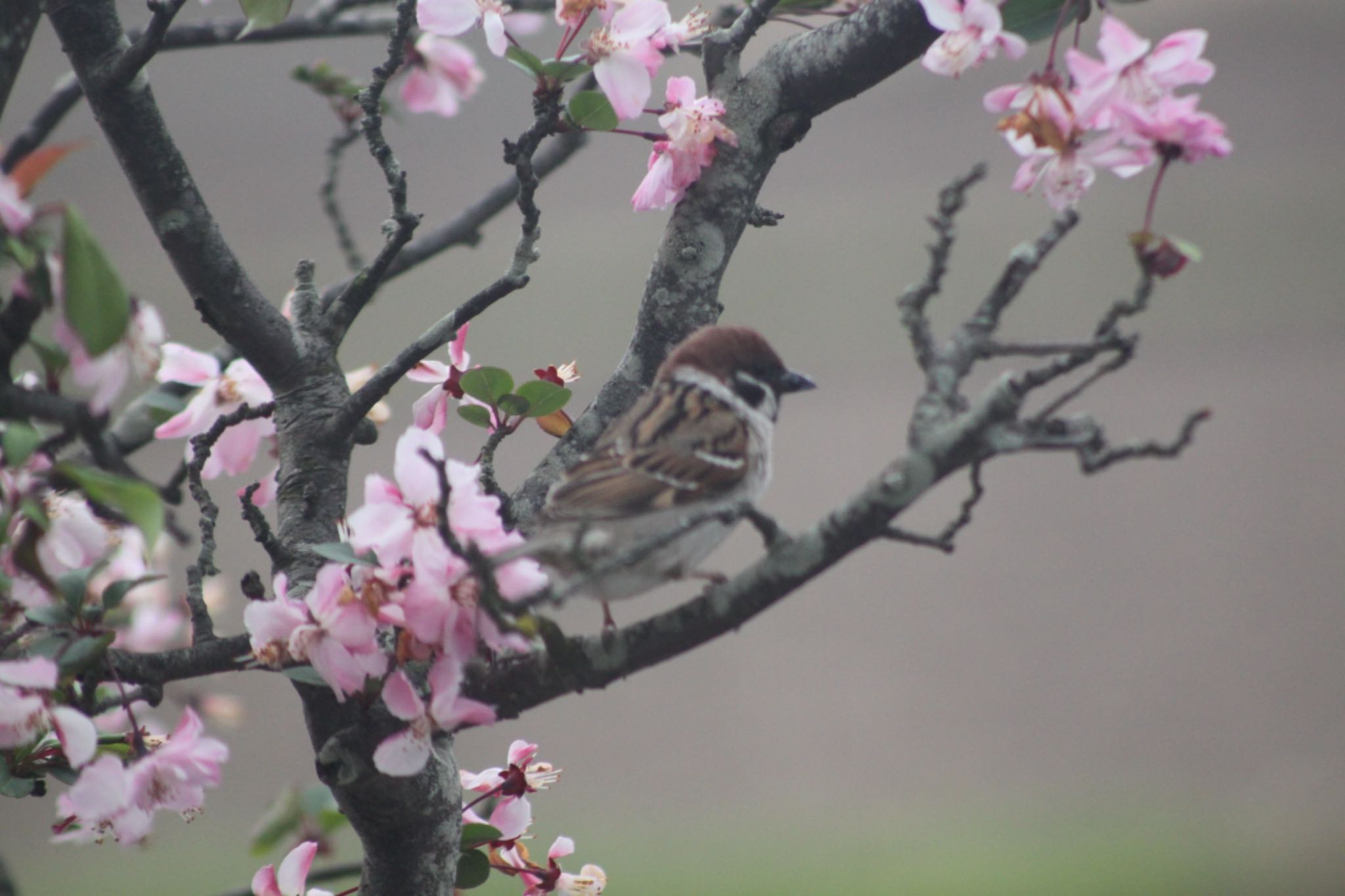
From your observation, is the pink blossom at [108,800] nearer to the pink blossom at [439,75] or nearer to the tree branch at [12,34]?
the tree branch at [12,34]

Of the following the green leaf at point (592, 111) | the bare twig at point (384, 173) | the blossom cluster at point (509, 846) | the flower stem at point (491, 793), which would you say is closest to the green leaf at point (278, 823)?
the blossom cluster at point (509, 846)

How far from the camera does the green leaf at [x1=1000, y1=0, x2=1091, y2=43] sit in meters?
1.54

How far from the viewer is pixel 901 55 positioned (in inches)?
67.7

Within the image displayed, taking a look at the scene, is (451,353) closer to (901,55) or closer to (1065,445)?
(901,55)

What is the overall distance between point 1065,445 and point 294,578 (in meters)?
0.92

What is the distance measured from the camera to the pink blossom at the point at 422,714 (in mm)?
1191

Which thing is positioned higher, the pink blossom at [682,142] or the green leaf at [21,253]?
the pink blossom at [682,142]

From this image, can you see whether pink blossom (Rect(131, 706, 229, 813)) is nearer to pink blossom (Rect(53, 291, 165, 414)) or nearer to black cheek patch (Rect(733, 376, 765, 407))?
pink blossom (Rect(53, 291, 165, 414))

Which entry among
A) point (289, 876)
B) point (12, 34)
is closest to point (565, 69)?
point (12, 34)

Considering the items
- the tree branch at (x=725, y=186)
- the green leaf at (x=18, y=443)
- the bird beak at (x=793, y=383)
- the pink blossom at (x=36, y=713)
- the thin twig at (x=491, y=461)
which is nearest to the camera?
the green leaf at (x=18, y=443)

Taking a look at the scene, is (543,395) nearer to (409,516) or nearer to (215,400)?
(409,516)

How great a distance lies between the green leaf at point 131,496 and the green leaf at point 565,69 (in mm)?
822

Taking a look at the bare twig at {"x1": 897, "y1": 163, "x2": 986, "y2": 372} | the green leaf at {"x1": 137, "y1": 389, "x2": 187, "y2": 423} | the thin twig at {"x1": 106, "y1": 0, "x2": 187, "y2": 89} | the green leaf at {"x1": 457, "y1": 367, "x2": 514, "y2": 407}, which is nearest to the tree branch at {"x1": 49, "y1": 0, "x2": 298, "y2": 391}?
the thin twig at {"x1": 106, "y1": 0, "x2": 187, "y2": 89}

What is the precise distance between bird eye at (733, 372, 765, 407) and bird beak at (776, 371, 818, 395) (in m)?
0.03
